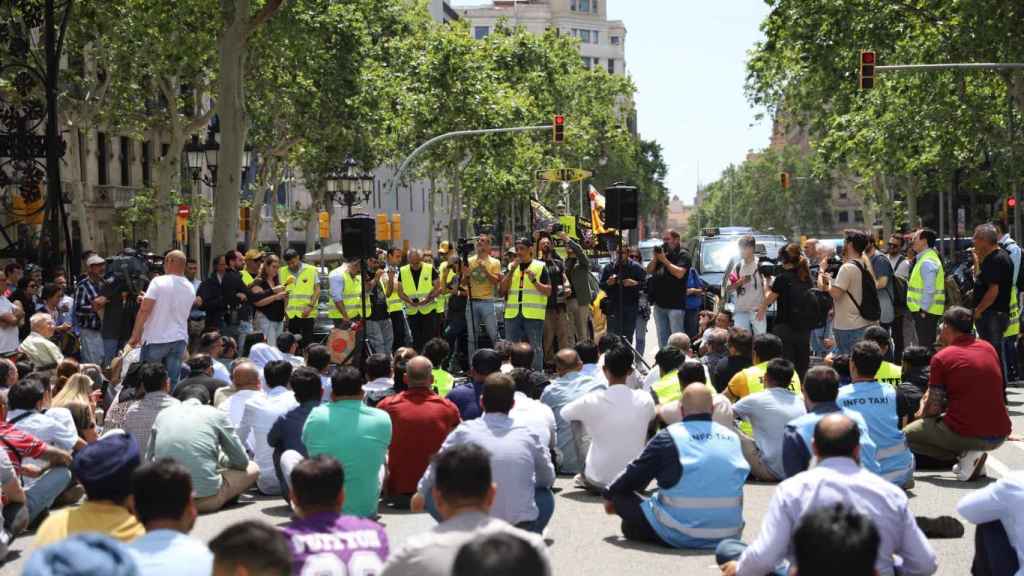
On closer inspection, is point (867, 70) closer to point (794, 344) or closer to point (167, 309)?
point (794, 344)

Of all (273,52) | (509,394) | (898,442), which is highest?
(273,52)

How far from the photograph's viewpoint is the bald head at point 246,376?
39.1ft

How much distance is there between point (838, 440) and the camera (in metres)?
6.34

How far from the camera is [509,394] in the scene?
8547 mm

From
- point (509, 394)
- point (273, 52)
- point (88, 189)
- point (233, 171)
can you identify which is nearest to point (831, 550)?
point (509, 394)

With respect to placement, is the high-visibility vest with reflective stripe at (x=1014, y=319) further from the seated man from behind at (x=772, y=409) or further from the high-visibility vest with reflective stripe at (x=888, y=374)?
the seated man from behind at (x=772, y=409)

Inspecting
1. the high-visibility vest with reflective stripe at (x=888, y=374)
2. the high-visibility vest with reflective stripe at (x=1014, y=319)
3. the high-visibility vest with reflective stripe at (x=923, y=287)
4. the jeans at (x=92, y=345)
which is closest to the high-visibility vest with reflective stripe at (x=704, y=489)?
the high-visibility vest with reflective stripe at (x=888, y=374)

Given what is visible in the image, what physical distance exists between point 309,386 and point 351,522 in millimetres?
5040

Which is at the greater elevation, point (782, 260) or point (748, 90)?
point (748, 90)

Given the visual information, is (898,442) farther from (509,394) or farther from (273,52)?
(273,52)

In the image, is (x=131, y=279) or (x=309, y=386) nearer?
(x=309, y=386)

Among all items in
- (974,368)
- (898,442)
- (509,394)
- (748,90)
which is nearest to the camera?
(509,394)

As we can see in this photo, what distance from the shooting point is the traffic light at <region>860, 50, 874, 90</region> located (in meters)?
29.0

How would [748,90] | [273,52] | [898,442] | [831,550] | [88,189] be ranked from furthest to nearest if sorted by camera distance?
[748,90] → [88,189] → [273,52] → [898,442] → [831,550]
